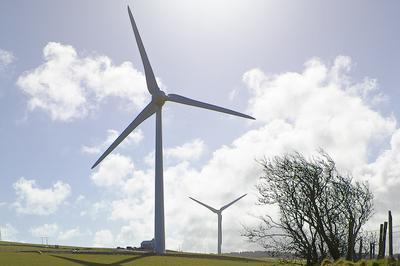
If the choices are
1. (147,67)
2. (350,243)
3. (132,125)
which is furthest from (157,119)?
(350,243)

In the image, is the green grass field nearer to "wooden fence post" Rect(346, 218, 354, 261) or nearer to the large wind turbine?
the large wind turbine

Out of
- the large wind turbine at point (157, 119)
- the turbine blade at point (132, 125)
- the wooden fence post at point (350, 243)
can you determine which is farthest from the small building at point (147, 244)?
the wooden fence post at point (350, 243)

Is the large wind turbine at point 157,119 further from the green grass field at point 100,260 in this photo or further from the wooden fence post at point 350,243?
the wooden fence post at point 350,243

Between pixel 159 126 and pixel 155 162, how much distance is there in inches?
272

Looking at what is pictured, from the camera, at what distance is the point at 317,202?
2783 cm

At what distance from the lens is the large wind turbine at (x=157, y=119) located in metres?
82.9

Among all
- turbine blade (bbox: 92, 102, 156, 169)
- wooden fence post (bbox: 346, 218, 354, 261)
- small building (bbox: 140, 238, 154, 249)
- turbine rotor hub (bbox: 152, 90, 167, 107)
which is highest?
turbine rotor hub (bbox: 152, 90, 167, 107)

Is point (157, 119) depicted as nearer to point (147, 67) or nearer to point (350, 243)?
point (147, 67)

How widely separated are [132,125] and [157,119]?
4.70 meters

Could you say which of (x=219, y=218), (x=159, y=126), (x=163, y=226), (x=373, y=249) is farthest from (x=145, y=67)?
(x=373, y=249)

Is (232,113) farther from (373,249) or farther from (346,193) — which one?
(346,193)

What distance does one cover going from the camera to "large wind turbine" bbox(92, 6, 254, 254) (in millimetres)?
82875

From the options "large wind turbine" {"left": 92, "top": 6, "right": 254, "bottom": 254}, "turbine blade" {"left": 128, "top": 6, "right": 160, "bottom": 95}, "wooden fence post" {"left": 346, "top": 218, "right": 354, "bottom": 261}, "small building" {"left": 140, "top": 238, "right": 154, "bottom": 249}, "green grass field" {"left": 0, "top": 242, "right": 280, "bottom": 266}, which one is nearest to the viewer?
"wooden fence post" {"left": 346, "top": 218, "right": 354, "bottom": 261}

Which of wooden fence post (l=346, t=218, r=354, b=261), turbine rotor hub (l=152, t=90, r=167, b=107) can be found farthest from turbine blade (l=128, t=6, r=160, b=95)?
wooden fence post (l=346, t=218, r=354, b=261)
